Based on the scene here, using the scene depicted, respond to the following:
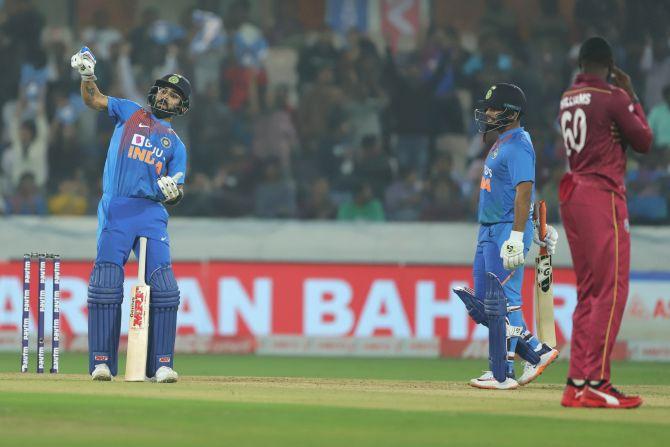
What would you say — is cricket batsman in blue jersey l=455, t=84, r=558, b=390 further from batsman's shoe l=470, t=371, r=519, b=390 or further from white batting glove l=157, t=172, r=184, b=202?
white batting glove l=157, t=172, r=184, b=202

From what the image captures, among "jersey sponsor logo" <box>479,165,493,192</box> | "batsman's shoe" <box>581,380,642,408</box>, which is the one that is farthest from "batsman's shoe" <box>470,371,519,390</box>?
"batsman's shoe" <box>581,380,642,408</box>

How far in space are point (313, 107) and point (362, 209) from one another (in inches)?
68.1

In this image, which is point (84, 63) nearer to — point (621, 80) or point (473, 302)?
point (473, 302)

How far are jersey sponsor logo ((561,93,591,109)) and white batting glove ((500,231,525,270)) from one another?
1454 millimetres

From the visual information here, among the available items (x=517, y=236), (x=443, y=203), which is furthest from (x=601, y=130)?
(x=443, y=203)

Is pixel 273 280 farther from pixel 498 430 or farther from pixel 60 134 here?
pixel 498 430

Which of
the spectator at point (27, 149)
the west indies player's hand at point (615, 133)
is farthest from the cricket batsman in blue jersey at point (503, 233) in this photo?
the spectator at point (27, 149)

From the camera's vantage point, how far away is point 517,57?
18516 mm

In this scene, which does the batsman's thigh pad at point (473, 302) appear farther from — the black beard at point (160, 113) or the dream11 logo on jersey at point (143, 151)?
the black beard at point (160, 113)

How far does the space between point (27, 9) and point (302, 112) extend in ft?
13.6

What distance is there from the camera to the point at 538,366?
972 cm

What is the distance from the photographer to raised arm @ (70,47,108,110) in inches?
368

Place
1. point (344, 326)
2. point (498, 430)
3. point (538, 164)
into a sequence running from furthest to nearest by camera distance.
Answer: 1. point (538, 164)
2. point (344, 326)
3. point (498, 430)

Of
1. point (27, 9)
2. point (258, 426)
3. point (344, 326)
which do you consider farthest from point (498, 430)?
point (27, 9)
